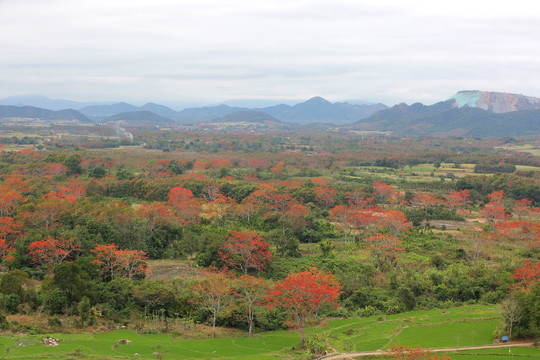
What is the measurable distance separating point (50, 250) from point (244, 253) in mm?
12734

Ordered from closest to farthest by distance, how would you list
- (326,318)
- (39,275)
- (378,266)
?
1. (326,318)
2. (39,275)
3. (378,266)

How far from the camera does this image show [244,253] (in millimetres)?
30203

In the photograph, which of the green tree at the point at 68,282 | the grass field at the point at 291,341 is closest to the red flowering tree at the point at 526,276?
the grass field at the point at 291,341

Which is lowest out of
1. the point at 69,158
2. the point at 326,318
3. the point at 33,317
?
the point at 326,318

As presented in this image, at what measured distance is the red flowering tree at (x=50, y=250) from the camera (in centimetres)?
2650

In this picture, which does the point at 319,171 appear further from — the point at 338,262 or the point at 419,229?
the point at 338,262

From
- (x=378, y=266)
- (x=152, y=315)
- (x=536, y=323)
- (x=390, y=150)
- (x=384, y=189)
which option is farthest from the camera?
(x=390, y=150)

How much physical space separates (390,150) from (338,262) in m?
85.5

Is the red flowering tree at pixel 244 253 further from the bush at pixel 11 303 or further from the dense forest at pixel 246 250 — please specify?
the bush at pixel 11 303

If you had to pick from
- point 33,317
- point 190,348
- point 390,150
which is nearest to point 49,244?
point 33,317

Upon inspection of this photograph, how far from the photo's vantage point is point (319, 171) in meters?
79.0

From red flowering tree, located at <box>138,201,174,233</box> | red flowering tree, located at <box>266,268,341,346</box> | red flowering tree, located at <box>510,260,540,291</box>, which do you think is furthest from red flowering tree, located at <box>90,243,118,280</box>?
red flowering tree, located at <box>510,260,540,291</box>

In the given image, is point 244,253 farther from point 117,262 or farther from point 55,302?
point 55,302

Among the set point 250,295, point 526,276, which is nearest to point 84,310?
point 250,295
